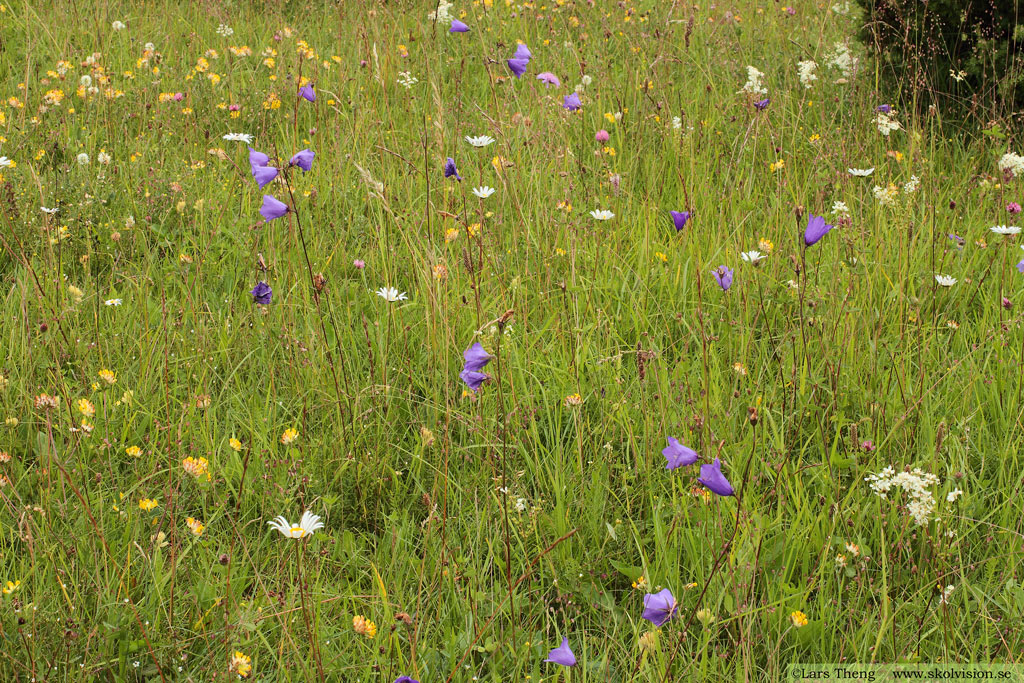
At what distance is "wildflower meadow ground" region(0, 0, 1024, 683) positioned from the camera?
4.74 feet

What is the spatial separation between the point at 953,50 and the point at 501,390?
3.28 m

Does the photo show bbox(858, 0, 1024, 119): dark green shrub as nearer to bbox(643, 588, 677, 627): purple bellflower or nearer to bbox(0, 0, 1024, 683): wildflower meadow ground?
bbox(0, 0, 1024, 683): wildflower meadow ground

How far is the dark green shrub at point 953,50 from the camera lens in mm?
3451

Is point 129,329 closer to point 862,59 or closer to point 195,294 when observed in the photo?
point 195,294

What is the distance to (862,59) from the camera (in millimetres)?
4039

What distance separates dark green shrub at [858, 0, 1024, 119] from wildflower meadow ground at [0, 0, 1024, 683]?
0.14 metres

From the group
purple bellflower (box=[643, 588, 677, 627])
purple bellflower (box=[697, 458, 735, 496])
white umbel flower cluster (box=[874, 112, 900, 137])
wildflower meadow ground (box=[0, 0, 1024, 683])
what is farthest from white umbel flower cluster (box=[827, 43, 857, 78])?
purple bellflower (box=[643, 588, 677, 627])

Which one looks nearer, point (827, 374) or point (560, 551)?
point (560, 551)

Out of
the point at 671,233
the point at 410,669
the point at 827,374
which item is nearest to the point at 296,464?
the point at 410,669

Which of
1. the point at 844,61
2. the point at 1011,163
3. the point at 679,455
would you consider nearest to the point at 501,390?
the point at 679,455

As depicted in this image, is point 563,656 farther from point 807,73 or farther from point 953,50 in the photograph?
point 953,50

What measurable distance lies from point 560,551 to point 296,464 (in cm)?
61

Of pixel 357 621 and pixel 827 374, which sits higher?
→ pixel 357 621

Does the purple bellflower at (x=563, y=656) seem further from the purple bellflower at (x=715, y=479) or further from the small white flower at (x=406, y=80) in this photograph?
the small white flower at (x=406, y=80)
